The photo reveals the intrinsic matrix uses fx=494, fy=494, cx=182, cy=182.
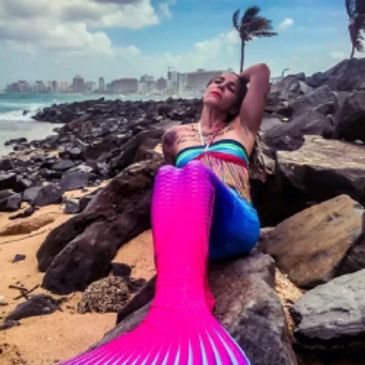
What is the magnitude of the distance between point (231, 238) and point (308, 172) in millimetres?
1432

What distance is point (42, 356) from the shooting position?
2641mm

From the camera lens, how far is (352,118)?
4.52 metres

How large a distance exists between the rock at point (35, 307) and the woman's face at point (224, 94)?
1.68 meters

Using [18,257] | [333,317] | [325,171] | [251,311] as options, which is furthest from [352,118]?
[18,257]

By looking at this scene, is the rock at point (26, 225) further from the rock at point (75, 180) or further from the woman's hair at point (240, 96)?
the woman's hair at point (240, 96)

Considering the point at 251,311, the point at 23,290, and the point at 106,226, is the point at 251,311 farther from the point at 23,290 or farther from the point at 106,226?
the point at 23,290

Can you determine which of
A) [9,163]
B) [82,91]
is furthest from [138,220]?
[82,91]

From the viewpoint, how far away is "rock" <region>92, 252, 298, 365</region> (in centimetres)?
184

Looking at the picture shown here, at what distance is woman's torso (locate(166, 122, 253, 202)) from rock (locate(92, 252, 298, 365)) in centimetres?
47

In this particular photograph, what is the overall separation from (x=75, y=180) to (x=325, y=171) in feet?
15.7

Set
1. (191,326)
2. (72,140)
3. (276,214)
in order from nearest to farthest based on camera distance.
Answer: (191,326) → (276,214) → (72,140)

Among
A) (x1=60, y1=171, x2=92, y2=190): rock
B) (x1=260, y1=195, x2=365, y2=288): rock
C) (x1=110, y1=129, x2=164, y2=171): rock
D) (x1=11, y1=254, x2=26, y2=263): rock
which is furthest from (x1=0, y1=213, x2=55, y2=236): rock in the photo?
(x1=260, y1=195, x2=365, y2=288): rock

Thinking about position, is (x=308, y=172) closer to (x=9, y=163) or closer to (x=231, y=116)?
(x=231, y=116)

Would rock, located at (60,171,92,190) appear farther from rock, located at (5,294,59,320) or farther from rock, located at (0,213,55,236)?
rock, located at (5,294,59,320)
